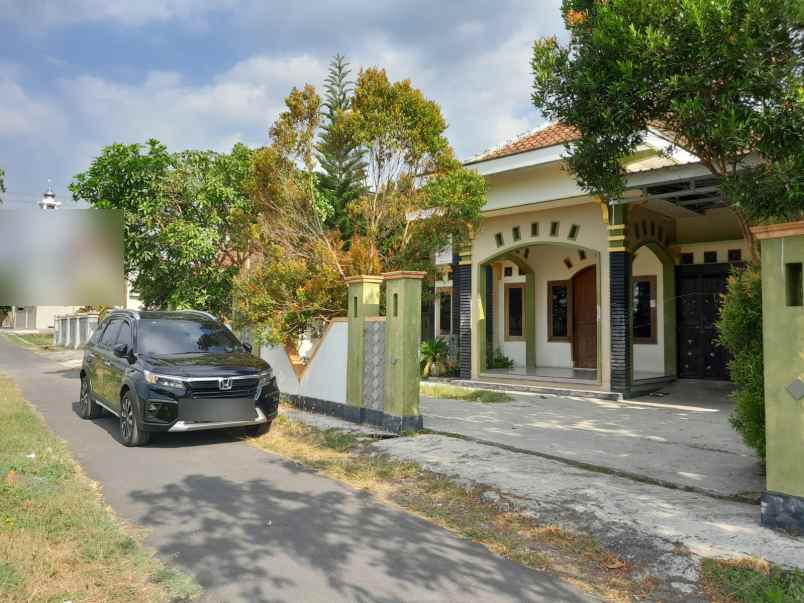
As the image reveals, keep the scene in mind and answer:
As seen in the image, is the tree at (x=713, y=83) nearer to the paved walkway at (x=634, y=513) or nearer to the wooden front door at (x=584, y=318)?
the paved walkway at (x=634, y=513)

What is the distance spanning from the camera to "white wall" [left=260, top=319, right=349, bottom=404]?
9422mm

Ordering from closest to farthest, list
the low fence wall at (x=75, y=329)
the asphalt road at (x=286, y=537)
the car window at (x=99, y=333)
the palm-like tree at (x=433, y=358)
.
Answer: the asphalt road at (x=286, y=537)
the car window at (x=99, y=333)
the palm-like tree at (x=433, y=358)
the low fence wall at (x=75, y=329)

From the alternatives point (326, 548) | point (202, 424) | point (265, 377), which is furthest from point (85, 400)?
point (326, 548)

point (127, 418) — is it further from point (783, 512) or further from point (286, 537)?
point (783, 512)

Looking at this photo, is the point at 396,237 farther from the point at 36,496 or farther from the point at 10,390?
the point at 10,390

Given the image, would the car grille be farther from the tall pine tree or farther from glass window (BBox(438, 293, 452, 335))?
glass window (BBox(438, 293, 452, 335))

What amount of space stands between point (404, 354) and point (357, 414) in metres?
1.49

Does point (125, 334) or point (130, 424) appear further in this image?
point (125, 334)

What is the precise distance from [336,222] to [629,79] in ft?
45.8

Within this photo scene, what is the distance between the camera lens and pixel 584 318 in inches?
599

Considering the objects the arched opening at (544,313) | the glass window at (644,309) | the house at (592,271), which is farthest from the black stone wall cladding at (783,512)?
the arched opening at (544,313)

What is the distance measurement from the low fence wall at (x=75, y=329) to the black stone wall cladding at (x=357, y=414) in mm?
20092

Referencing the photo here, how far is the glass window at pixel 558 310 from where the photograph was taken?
15.5m

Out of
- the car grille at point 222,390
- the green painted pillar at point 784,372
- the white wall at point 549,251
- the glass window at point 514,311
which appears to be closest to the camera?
the green painted pillar at point 784,372
